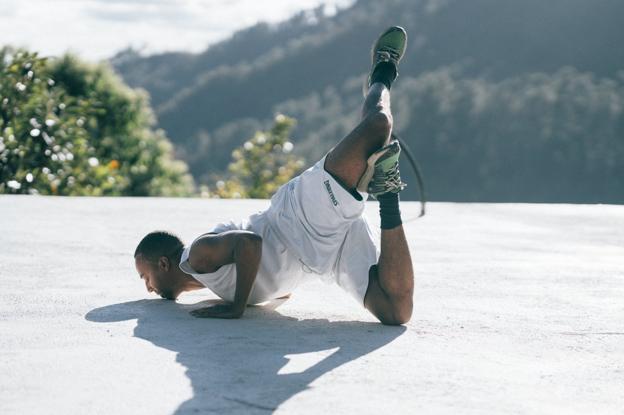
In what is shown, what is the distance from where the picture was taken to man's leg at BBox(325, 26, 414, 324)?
113 inches

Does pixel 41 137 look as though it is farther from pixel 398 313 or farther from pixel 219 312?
pixel 398 313

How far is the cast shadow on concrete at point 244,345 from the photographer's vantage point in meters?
2.00

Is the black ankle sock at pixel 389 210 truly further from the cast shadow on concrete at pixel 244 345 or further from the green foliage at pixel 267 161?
the green foliage at pixel 267 161

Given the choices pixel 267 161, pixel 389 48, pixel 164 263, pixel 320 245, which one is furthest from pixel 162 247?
pixel 267 161

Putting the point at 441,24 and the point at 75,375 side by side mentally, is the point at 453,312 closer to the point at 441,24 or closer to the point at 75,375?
the point at 75,375

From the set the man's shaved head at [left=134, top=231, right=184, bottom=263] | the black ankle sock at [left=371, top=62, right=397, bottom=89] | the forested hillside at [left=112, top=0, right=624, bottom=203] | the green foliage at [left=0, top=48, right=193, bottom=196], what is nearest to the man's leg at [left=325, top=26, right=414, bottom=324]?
the black ankle sock at [left=371, top=62, right=397, bottom=89]

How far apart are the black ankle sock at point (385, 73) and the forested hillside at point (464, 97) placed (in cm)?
1866

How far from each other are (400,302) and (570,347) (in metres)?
0.59

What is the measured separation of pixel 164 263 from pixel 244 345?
772mm

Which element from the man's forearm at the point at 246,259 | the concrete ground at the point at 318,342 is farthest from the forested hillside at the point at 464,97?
the man's forearm at the point at 246,259

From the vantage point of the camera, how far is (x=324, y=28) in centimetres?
5831

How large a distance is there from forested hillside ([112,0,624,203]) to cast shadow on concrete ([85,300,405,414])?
62.5 feet

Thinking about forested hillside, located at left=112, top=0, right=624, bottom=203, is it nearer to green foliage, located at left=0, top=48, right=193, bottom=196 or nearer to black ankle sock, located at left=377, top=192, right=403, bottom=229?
green foliage, located at left=0, top=48, right=193, bottom=196

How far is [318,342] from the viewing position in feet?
8.62
